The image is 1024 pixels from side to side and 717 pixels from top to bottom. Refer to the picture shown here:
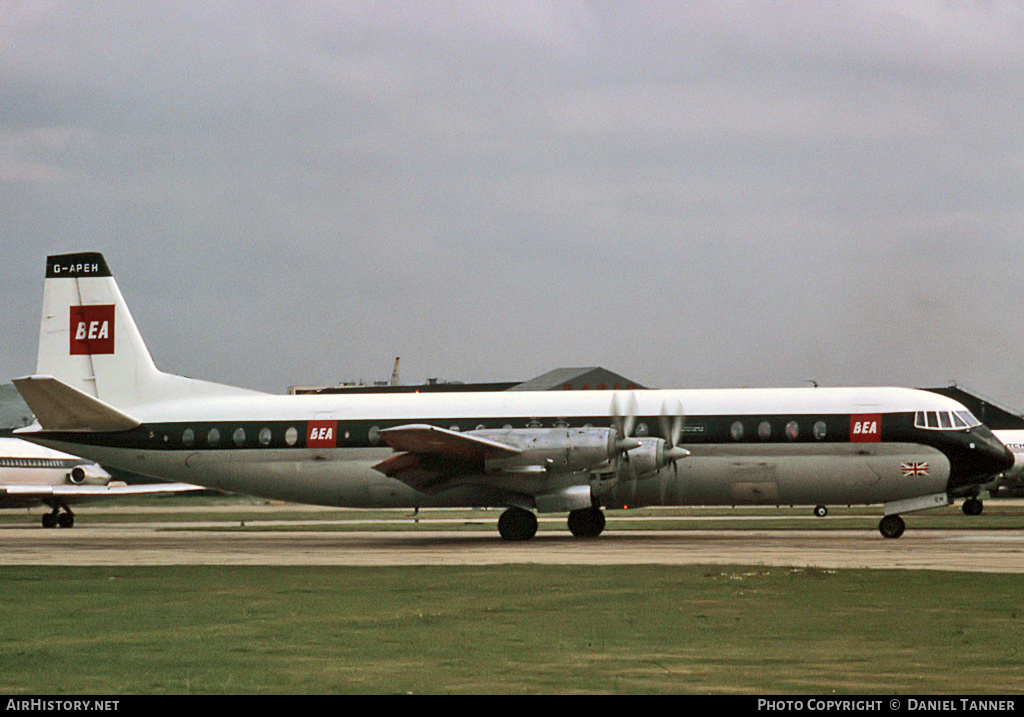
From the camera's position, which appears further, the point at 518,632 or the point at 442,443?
the point at 442,443

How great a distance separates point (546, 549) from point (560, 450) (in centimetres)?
348

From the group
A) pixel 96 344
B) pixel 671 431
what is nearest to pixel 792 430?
pixel 671 431

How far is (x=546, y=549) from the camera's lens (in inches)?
1225

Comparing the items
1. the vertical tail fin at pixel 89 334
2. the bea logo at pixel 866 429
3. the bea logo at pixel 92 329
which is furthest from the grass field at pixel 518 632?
the bea logo at pixel 92 329

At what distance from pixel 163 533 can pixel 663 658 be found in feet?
112

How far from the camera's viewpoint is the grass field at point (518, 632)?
11.8 meters

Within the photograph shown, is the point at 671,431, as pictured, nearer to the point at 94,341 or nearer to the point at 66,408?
the point at 66,408

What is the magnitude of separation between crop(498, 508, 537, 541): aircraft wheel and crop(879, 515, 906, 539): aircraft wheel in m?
9.79

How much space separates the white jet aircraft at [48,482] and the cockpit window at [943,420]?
32.2m

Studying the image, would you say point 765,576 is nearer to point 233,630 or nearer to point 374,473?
point 233,630

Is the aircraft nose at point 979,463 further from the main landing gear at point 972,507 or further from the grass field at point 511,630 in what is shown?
the main landing gear at point 972,507

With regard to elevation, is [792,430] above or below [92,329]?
below

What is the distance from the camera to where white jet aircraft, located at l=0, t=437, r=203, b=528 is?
53594mm

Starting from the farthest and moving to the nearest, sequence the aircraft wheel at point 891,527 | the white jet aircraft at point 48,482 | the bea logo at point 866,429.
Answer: the white jet aircraft at point 48,482 < the bea logo at point 866,429 < the aircraft wheel at point 891,527
